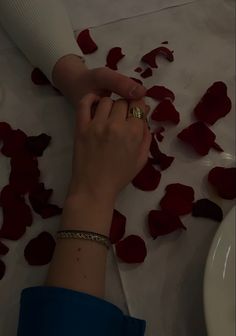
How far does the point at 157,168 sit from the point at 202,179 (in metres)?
0.05

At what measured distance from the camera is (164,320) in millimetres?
498

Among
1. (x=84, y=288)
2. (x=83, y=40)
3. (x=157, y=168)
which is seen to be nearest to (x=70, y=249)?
(x=84, y=288)

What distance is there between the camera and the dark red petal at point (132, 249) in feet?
1.70

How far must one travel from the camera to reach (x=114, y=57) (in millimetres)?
633

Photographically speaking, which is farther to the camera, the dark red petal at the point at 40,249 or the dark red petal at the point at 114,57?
the dark red petal at the point at 114,57

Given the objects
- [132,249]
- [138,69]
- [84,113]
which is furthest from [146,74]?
[132,249]

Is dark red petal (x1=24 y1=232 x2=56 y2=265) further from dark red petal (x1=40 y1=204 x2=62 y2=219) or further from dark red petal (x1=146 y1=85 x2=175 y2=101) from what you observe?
dark red petal (x1=146 y1=85 x2=175 y2=101)

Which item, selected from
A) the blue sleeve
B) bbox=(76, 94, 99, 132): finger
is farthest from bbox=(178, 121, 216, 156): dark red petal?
the blue sleeve

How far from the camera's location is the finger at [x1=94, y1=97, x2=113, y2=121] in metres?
0.54

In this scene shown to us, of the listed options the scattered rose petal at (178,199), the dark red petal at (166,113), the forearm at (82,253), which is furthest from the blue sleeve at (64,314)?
the dark red petal at (166,113)

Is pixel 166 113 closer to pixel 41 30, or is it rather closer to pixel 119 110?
pixel 119 110

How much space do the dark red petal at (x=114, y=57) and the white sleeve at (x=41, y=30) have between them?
0.04 metres

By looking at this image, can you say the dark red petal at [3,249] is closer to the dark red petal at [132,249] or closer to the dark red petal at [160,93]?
the dark red petal at [132,249]

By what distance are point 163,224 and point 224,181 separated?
86 mm
